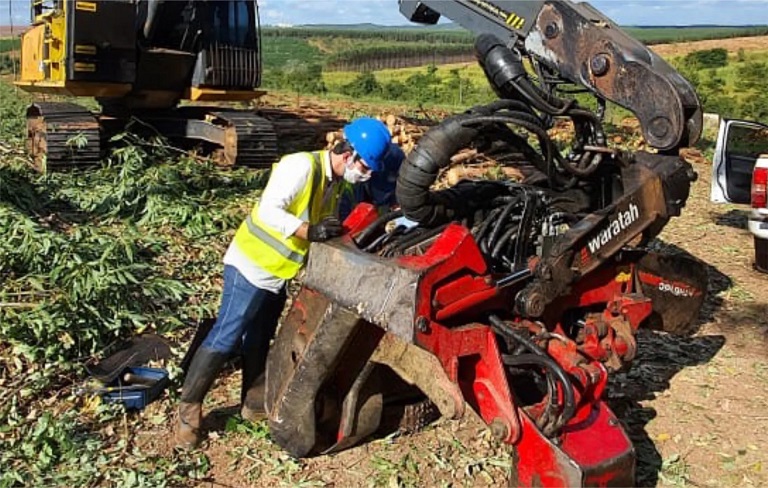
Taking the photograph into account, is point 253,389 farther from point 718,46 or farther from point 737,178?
point 718,46

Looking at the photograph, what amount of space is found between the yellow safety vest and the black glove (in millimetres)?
183

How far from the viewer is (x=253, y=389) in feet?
15.7

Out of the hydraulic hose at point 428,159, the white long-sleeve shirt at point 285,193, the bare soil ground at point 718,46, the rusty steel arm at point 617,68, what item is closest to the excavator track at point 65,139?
the rusty steel arm at point 617,68

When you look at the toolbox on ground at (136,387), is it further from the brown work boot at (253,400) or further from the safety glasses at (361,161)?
the safety glasses at (361,161)

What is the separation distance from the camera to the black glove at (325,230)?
164 inches

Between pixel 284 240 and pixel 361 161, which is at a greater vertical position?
pixel 361 161

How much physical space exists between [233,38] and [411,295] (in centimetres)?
845

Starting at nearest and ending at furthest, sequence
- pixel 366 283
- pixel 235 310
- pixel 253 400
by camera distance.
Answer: pixel 366 283, pixel 235 310, pixel 253 400

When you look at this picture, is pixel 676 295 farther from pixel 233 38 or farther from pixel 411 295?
pixel 233 38

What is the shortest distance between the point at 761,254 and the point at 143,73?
7.42 m

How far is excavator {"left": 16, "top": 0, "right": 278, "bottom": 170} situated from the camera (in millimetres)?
10188

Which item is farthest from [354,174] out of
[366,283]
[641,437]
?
[641,437]

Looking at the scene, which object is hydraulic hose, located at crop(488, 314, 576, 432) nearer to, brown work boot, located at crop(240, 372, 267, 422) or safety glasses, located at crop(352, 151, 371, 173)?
safety glasses, located at crop(352, 151, 371, 173)

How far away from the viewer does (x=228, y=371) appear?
5461 millimetres
